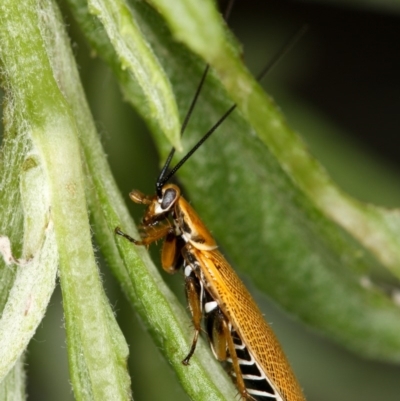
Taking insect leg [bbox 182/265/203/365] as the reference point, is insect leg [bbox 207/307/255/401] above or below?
below

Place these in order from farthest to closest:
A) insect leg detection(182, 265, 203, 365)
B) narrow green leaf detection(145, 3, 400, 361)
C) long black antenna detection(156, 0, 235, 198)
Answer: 1. insect leg detection(182, 265, 203, 365)
2. long black antenna detection(156, 0, 235, 198)
3. narrow green leaf detection(145, 3, 400, 361)

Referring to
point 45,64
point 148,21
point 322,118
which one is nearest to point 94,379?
point 45,64

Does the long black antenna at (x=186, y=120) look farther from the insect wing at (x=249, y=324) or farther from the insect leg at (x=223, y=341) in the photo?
the insect leg at (x=223, y=341)

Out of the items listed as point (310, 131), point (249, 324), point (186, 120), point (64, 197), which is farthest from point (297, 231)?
point (64, 197)

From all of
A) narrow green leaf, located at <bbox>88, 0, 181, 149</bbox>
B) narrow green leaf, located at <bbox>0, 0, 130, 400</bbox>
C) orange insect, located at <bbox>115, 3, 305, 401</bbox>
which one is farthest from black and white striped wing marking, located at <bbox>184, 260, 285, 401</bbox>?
narrow green leaf, located at <bbox>88, 0, 181, 149</bbox>

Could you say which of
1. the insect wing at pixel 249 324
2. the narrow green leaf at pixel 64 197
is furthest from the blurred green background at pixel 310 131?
the narrow green leaf at pixel 64 197

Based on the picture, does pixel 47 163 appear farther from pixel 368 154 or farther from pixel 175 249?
pixel 368 154

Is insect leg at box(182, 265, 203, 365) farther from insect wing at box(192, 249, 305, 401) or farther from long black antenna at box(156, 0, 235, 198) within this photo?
long black antenna at box(156, 0, 235, 198)
